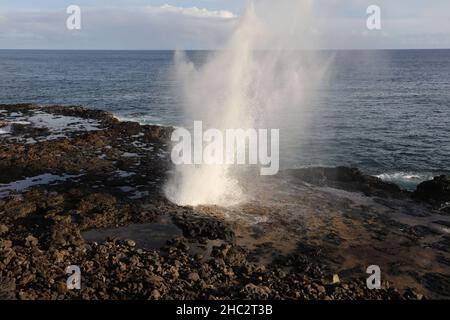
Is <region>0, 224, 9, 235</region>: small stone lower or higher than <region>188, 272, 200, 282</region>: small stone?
higher

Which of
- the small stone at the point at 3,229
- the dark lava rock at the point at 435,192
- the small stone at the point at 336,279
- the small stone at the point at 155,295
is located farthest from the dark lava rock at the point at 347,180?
the small stone at the point at 3,229

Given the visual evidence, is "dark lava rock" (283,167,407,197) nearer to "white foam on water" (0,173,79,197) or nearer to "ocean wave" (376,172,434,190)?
"ocean wave" (376,172,434,190)

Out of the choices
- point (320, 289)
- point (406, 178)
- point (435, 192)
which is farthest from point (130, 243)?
point (406, 178)

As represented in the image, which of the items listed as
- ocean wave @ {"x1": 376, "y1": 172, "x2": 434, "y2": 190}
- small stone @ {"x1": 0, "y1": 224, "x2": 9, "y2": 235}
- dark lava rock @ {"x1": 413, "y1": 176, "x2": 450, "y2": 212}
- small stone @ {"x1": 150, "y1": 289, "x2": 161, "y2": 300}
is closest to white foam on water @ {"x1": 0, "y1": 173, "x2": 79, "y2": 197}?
small stone @ {"x1": 0, "y1": 224, "x2": 9, "y2": 235}

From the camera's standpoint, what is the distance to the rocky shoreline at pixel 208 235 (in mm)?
16766

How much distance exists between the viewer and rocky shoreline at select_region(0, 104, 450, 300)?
16.8m

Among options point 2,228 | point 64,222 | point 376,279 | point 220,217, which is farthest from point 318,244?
point 2,228

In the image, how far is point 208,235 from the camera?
71.0 feet

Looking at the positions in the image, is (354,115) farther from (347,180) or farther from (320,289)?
(320,289)

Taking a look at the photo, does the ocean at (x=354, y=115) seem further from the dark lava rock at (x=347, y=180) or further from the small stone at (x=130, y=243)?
the small stone at (x=130, y=243)

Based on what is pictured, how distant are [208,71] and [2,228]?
1810 cm

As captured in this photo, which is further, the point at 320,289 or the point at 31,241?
the point at 31,241

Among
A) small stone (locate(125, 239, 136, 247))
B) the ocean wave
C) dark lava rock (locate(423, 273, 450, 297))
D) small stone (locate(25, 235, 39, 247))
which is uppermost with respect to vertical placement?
the ocean wave

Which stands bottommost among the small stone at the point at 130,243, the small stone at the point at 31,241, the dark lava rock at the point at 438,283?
the dark lava rock at the point at 438,283
